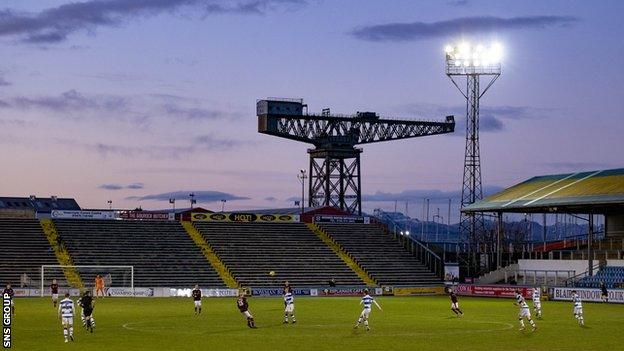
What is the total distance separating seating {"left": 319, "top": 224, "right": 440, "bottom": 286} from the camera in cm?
10556

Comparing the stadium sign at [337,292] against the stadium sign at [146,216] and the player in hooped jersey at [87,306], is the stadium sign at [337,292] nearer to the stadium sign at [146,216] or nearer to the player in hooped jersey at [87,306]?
the stadium sign at [146,216]

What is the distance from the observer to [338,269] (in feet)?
344

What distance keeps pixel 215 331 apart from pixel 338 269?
179 ft

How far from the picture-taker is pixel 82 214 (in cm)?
10825

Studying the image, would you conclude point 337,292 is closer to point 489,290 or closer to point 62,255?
point 489,290

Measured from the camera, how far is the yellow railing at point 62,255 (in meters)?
91.6

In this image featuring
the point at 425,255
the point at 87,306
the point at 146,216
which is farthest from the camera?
the point at 425,255

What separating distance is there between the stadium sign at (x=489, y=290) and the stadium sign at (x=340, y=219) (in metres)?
24.5

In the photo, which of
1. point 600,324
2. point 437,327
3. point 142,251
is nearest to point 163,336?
point 437,327

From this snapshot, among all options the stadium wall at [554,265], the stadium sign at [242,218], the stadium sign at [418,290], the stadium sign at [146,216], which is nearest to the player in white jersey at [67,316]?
the stadium sign at [418,290]

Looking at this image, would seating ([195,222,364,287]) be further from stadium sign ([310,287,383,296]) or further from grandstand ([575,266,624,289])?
grandstand ([575,266,624,289])

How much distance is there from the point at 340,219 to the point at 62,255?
3520cm

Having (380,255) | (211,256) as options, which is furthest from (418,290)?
(211,256)

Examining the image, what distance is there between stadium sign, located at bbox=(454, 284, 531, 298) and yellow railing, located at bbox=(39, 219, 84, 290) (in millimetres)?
35148
